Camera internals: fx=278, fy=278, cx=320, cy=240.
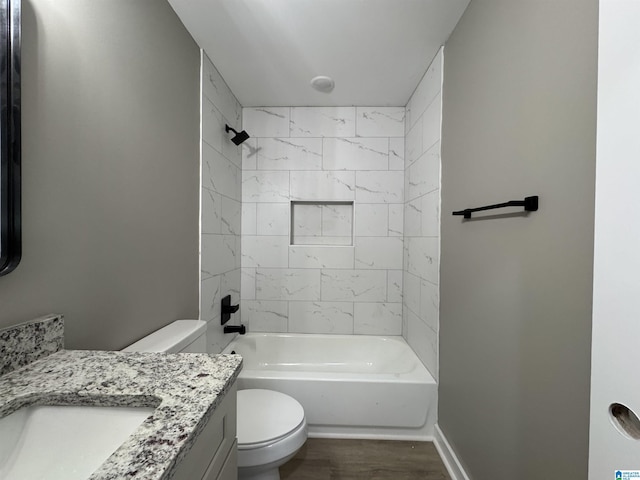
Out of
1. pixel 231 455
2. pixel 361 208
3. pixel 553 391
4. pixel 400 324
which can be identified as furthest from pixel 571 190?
pixel 400 324

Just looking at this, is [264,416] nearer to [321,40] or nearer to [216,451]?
[216,451]

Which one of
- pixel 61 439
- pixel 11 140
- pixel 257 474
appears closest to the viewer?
pixel 61 439

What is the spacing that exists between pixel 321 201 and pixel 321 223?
0.23 meters

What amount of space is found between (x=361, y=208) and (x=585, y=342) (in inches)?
74.2

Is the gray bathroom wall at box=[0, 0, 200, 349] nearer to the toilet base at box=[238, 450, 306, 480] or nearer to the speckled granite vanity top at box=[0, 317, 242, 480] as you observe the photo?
the speckled granite vanity top at box=[0, 317, 242, 480]

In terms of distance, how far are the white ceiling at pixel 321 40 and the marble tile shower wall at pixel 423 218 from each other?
221 millimetres

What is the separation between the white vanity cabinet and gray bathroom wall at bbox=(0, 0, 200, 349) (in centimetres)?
59

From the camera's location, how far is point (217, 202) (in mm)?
1988

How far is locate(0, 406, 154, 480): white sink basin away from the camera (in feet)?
1.81

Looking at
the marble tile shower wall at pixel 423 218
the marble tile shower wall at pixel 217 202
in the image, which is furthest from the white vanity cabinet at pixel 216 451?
the marble tile shower wall at pixel 423 218

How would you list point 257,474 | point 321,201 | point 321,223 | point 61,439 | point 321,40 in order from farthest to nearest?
1. point 321,223
2. point 321,201
3. point 321,40
4. point 257,474
5. point 61,439

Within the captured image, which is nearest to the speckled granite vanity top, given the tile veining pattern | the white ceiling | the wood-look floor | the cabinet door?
the tile veining pattern

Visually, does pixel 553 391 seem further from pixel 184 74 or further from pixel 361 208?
pixel 184 74

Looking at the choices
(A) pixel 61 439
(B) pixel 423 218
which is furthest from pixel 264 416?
(B) pixel 423 218
